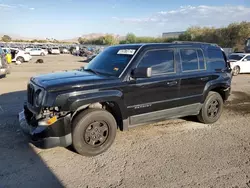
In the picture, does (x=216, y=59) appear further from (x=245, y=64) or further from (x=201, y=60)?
(x=245, y=64)

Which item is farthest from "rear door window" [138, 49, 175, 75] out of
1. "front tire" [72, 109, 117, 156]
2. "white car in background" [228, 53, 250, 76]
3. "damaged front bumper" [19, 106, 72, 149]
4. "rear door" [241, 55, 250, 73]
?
"rear door" [241, 55, 250, 73]

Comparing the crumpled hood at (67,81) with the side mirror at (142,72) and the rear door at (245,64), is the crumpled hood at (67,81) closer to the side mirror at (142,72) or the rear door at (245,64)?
the side mirror at (142,72)

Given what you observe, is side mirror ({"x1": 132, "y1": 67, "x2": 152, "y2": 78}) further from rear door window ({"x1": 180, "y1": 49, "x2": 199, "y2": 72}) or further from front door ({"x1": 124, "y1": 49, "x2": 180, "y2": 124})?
rear door window ({"x1": 180, "y1": 49, "x2": 199, "y2": 72})

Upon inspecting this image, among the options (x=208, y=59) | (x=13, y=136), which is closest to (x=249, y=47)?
(x=208, y=59)

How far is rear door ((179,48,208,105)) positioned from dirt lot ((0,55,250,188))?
77 cm

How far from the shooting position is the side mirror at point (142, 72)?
149 inches

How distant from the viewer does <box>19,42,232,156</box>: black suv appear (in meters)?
3.46

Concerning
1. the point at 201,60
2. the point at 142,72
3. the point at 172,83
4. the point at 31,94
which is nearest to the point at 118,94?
the point at 142,72

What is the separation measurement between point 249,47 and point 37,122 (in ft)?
78.7

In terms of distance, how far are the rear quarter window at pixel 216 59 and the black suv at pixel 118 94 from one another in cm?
2

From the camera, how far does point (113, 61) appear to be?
4.39m

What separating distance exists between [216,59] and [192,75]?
42.7 inches

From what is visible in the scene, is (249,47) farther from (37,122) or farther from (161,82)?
(37,122)

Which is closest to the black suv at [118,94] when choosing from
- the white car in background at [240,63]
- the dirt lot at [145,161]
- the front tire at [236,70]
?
the dirt lot at [145,161]
